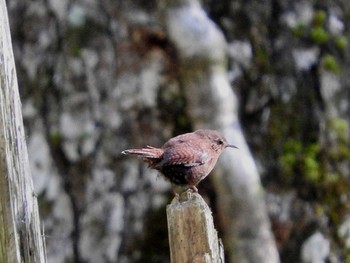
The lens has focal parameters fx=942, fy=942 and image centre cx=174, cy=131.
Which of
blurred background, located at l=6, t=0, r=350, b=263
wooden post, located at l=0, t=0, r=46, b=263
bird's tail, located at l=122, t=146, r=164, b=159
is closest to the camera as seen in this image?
wooden post, located at l=0, t=0, r=46, b=263

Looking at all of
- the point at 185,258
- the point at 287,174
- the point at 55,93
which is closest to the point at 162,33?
the point at 55,93

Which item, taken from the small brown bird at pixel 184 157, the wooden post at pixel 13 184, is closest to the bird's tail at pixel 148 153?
the small brown bird at pixel 184 157

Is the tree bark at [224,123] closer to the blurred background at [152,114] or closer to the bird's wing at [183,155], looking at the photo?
the blurred background at [152,114]

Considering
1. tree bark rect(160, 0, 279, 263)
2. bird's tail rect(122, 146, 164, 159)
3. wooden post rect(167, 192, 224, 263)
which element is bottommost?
wooden post rect(167, 192, 224, 263)

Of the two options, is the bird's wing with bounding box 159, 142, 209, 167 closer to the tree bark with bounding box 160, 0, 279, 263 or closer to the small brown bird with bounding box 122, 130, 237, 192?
the small brown bird with bounding box 122, 130, 237, 192

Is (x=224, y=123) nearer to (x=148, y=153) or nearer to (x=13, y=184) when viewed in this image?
(x=148, y=153)

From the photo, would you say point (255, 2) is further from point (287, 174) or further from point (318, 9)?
point (287, 174)

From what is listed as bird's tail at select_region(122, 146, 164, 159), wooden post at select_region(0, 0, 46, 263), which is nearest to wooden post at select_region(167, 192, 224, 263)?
wooden post at select_region(0, 0, 46, 263)
